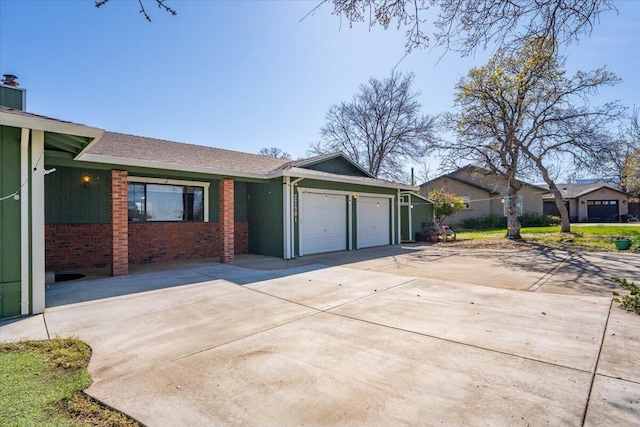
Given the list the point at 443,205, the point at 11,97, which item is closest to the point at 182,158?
the point at 11,97

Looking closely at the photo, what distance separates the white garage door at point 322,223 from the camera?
1120 cm

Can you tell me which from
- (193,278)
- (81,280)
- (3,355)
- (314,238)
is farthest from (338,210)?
(3,355)

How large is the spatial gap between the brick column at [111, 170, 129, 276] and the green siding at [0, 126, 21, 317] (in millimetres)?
2775

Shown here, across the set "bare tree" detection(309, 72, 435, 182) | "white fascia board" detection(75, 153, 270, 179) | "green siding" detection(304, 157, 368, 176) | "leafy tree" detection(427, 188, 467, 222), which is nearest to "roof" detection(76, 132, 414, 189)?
"white fascia board" detection(75, 153, 270, 179)

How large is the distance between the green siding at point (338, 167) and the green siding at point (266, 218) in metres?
2.26

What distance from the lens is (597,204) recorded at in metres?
Answer: 31.0

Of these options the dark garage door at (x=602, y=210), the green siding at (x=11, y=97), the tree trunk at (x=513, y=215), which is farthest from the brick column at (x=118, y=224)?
the dark garage door at (x=602, y=210)

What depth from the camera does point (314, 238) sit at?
11562 millimetres

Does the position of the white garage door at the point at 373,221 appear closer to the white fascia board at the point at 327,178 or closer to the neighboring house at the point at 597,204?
the white fascia board at the point at 327,178

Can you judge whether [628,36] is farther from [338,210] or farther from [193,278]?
[338,210]

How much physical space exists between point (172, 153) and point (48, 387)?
28.6ft

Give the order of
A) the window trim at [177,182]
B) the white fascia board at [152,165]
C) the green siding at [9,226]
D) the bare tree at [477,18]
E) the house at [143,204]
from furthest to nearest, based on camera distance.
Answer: the window trim at [177,182] < the white fascia board at [152,165] < the house at [143,204] < the green siding at [9,226] < the bare tree at [477,18]

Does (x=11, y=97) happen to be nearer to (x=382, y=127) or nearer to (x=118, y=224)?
(x=118, y=224)

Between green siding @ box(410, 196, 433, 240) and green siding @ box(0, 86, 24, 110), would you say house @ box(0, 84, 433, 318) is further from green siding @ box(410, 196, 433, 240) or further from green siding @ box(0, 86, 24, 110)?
green siding @ box(410, 196, 433, 240)
